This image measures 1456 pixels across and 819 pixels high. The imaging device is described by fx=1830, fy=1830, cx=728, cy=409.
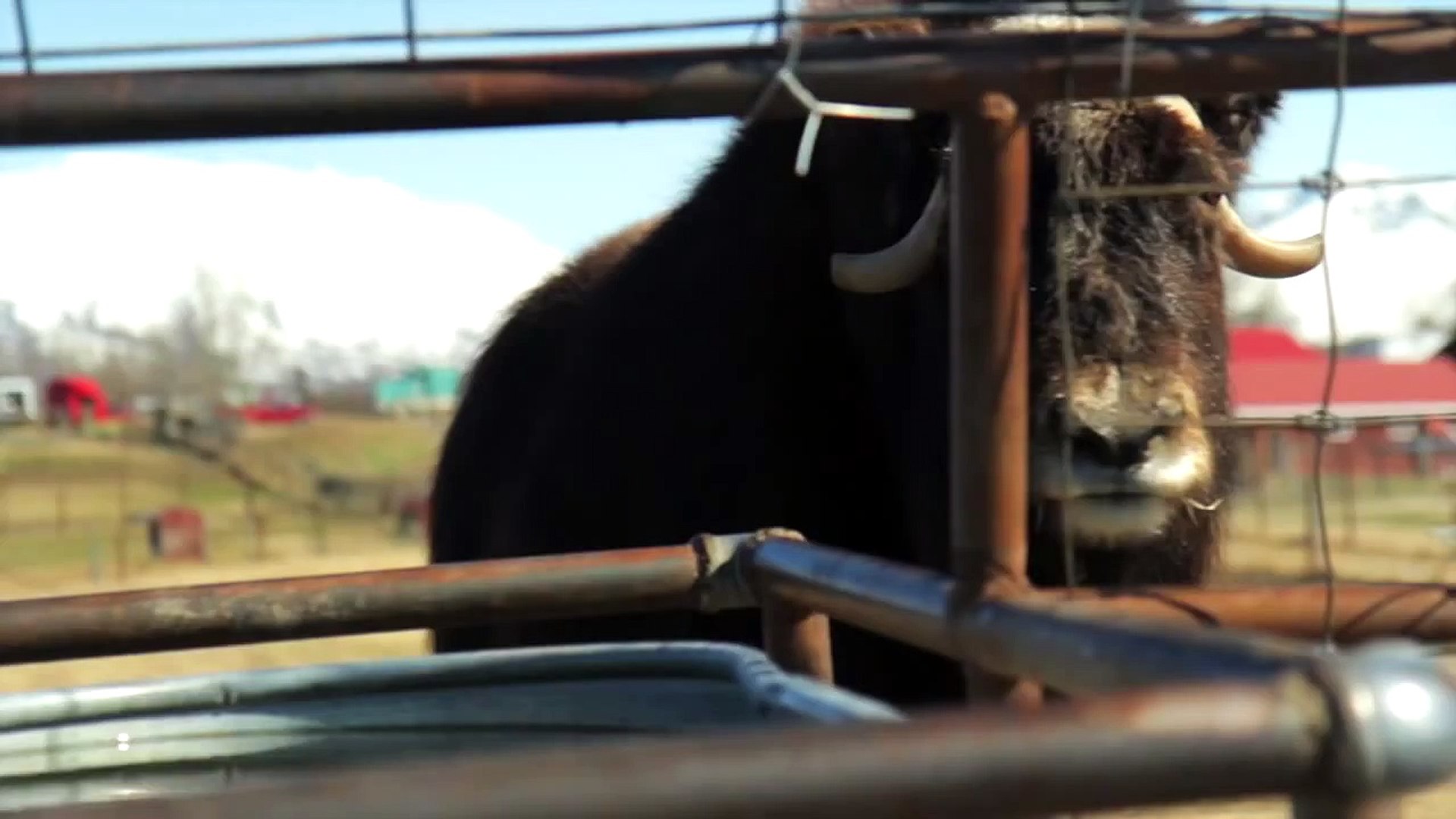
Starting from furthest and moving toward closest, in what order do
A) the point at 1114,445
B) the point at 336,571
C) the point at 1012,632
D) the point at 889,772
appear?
the point at 336,571 → the point at 1114,445 → the point at 1012,632 → the point at 889,772

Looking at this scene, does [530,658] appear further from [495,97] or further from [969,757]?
[969,757]

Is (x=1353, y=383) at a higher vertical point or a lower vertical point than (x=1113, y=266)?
lower

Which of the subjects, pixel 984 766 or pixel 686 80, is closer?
pixel 984 766

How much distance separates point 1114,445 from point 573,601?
993mm

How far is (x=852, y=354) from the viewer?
4164mm

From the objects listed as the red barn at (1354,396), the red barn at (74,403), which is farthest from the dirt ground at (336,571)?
the red barn at (74,403)

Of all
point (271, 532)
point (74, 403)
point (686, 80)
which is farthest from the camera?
point (74, 403)

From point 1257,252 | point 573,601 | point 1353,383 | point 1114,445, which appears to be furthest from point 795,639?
point 1353,383

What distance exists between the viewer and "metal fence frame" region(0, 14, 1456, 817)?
0.95m

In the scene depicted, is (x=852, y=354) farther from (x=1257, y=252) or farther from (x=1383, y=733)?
(x=1383, y=733)

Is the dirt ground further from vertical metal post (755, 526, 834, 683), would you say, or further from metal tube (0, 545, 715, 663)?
metal tube (0, 545, 715, 663)

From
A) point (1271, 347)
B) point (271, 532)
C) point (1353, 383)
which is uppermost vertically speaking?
point (1271, 347)

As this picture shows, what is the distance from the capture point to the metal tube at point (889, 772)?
2.98ft

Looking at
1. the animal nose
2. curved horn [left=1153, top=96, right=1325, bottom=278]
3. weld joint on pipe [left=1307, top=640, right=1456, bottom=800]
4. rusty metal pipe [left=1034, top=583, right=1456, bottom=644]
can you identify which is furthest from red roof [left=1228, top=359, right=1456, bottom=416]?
weld joint on pipe [left=1307, top=640, right=1456, bottom=800]
